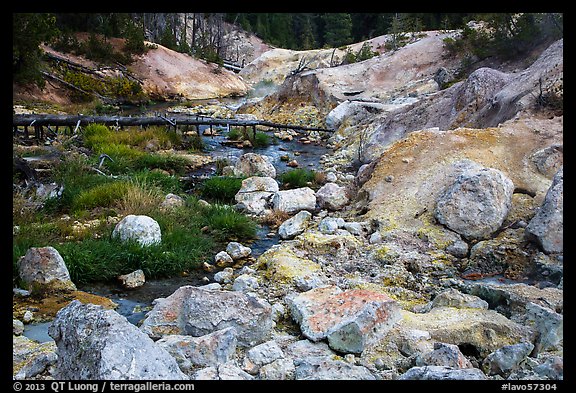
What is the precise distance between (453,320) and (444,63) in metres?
24.4

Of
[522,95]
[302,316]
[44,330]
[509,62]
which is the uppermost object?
[509,62]

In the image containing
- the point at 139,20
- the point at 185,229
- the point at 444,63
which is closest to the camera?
the point at 185,229

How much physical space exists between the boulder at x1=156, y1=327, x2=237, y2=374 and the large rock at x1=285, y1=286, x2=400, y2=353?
975mm

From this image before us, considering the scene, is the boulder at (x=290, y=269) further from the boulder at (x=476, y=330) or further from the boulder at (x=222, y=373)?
the boulder at (x=222, y=373)

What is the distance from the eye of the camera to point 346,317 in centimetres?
500

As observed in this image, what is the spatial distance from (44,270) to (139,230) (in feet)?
5.67

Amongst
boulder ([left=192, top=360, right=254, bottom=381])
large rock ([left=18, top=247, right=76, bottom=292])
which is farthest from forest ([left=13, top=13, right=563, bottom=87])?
boulder ([left=192, top=360, right=254, bottom=381])

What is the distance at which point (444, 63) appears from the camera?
27.2 meters

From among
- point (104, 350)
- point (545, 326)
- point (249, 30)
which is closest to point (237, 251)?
point (545, 326)

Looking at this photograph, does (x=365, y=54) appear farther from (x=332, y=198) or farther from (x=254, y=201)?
(x=254, y=201)

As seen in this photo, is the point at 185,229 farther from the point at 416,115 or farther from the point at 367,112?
the point at 367,112

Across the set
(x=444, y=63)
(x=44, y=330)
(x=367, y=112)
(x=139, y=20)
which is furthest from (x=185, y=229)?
(x=139, y=20)

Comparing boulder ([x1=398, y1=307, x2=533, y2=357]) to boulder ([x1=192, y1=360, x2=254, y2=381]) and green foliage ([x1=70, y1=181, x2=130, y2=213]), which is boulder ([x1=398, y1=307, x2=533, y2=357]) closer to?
boulder ([x1=192, y1=360, x2=254, y2=381])

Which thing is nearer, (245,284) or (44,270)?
(44,270)
